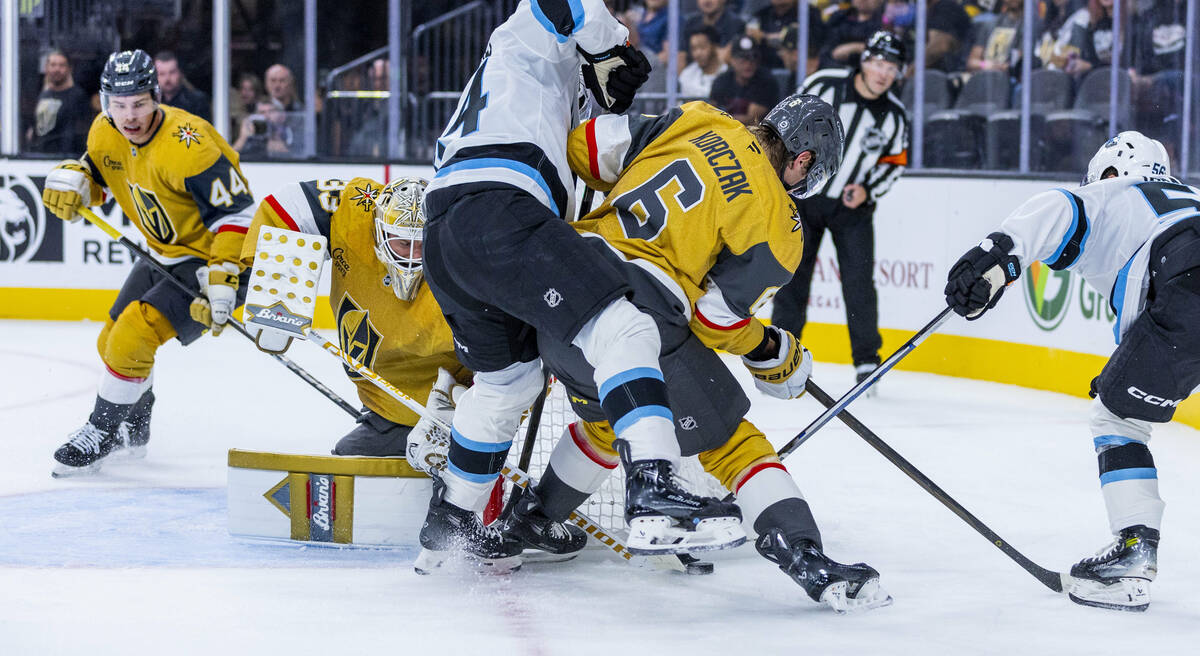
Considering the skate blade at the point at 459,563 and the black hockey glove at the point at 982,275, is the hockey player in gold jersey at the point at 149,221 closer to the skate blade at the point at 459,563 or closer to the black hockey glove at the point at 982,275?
the skate blade at the point at 459,563

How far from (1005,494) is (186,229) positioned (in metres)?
2.21

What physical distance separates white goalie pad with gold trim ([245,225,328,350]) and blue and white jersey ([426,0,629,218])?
2.12 feet

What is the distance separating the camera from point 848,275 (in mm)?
4902

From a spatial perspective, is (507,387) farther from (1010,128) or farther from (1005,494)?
(1010,128)

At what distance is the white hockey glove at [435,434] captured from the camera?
2518 mm

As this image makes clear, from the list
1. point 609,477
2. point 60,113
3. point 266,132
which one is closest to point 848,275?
point 609,477

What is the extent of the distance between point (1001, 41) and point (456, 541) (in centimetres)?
456

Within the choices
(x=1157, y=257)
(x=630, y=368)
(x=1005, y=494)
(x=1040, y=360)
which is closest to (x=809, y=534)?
(x=630, y=368)

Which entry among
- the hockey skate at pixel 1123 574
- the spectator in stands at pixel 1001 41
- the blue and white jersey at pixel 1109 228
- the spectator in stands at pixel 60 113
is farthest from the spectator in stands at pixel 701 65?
the hockey skate at pixel 1123 574

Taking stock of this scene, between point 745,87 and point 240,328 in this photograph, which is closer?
point 240,328

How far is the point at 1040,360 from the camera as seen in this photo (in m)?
4.98

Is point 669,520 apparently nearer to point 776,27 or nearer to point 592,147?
point 592,147

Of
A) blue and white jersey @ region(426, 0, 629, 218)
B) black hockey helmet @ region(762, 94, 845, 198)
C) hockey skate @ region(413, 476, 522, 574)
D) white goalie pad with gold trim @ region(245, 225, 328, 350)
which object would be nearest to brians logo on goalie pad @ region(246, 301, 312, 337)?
white goalie pad with gold trim @ region(245, 225, 328, 350)

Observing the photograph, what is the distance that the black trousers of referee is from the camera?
4.84 metres
